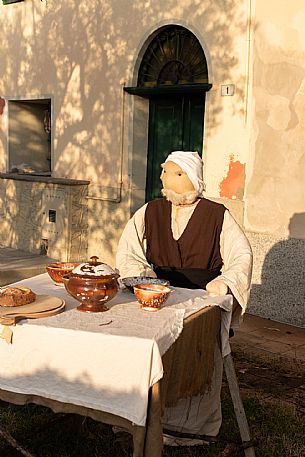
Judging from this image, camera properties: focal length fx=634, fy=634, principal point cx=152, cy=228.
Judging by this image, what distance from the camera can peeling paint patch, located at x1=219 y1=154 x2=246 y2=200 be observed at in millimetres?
6676

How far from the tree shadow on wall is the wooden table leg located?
2935mm

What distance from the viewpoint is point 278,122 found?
6.02m

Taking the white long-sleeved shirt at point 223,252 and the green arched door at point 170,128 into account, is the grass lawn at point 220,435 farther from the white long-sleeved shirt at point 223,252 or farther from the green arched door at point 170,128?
the green arched door at point 170,128

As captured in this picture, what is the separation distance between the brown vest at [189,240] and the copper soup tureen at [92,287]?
0.72 m

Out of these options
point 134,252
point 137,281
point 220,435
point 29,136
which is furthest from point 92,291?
point 29,136

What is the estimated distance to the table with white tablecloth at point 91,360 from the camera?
7.71 feet

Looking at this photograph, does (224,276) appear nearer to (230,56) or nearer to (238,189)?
(238,189)

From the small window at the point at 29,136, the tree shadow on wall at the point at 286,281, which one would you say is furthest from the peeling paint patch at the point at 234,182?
the small window at the point at 29,136

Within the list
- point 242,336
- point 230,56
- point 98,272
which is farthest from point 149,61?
point 98,272

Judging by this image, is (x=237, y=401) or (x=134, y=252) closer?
(x=237, y=401)

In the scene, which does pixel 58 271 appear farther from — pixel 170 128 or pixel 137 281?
pixel 170 128

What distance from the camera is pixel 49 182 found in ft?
29.4

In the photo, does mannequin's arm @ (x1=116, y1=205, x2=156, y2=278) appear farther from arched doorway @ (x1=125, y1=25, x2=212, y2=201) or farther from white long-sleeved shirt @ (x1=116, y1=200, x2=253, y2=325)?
arched doorway @ (x1=125, y1=25, x2=212, y2=201)

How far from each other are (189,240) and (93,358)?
1.17 meters
